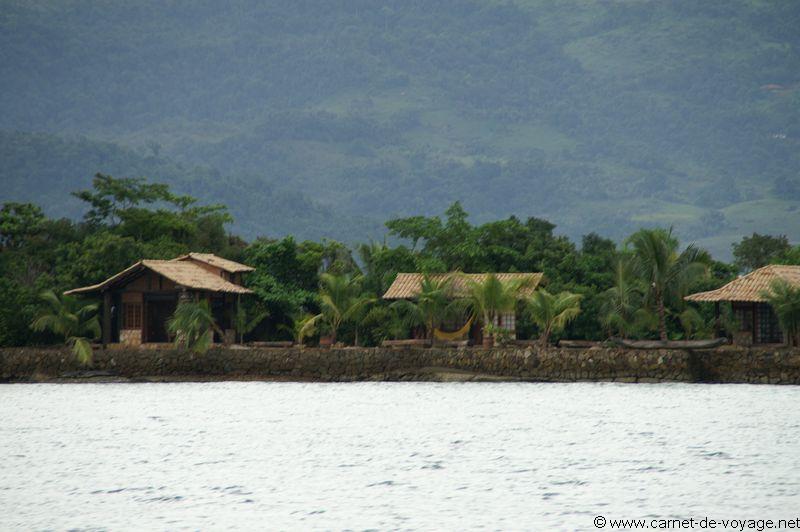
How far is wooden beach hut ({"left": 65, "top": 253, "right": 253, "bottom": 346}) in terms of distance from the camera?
45.3m

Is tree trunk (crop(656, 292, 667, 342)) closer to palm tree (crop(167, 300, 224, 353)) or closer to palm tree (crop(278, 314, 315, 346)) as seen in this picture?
palm tree (crop(278, 314, 315, 346))

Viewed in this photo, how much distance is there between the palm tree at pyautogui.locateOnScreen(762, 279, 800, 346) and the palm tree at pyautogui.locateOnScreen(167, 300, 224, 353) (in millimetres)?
19013

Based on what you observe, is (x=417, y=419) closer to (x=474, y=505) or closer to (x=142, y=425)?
(x=142, y=425)

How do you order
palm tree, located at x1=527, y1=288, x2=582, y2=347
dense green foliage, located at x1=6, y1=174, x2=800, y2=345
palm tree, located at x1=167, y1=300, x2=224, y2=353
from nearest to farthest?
palm tree, located at x1=527, y1=288, x2=582, y2=347 < dense green foliage, located at x1=6, y1=174, x2=800, y2=345 < palm tree, located at x1=167, y1=300, x2=224, y2=353

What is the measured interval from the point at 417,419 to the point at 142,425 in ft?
23.6

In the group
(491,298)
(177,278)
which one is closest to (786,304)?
(491,298)

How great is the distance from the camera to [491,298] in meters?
42.4

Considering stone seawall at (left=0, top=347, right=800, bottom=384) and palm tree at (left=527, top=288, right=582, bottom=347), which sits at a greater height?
palm tree at (left=527, top=288, right=582, bottom=347)

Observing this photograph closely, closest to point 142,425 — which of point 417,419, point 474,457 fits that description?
point 417,419

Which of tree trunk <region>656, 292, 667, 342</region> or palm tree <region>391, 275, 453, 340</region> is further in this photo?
palm tree <region>391, 275, 453, 340</region>

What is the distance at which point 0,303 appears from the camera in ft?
152

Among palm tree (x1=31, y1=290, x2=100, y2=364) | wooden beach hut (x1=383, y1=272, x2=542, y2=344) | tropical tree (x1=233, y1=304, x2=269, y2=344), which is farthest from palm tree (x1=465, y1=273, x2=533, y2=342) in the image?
palm tree (x1=31, y1=290, x2=100, y2=364)

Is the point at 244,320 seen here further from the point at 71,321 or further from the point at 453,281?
the point at 453,281

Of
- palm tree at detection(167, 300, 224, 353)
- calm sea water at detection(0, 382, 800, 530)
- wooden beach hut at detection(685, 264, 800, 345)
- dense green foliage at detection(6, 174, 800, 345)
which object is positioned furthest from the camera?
palm tree at detection(167, 300, 224, 353)
